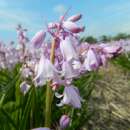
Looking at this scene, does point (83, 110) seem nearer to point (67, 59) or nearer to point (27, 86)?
point (27, 86)

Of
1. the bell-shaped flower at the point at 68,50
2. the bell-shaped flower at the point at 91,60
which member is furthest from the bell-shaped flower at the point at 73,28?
the bell-shaped flower at the point at 91,60

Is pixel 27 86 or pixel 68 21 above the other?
pixel 68 21

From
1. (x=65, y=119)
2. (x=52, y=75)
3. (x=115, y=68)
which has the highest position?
(x=52, y=75)

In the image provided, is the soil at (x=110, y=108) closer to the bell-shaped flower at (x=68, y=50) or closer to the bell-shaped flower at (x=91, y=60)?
the bell-shaped flower at (x=91, y=60)

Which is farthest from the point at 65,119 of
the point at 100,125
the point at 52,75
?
the point at 100,125

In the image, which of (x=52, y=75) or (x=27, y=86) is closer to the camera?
(x=52, y=75)

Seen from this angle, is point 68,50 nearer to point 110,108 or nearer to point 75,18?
point 75,18
